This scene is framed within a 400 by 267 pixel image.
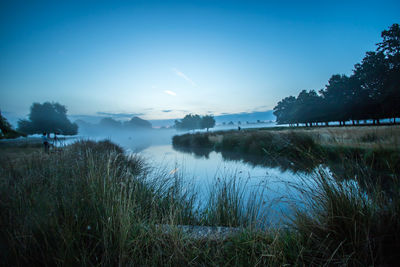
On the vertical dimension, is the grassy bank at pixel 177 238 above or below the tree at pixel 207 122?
below

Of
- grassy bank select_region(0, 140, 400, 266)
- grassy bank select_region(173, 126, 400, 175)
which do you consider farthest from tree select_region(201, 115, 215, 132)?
grassy bank select_region(0, 140, 400, 266)

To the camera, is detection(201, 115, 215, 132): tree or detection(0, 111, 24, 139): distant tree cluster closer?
detection(0, 111, 24, 139): distant tree cluster

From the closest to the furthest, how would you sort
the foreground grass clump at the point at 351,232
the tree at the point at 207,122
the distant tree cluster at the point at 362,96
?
the foreground grass clump at the point at 351,232 < the distant tree cluster at the point at 362,96 < the tree at the point at 207,122

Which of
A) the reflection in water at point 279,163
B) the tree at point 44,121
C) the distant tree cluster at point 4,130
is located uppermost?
the tree at point 44,121

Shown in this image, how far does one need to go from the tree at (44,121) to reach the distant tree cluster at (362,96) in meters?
44.8

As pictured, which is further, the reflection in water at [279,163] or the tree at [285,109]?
the tree at [285,109]

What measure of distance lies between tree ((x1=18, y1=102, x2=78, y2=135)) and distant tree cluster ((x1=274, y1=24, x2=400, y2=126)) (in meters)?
44.8

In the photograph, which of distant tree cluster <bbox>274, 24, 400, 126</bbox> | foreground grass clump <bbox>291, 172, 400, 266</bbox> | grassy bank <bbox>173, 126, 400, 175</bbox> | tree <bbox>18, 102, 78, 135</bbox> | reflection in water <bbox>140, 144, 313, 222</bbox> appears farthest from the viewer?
tree <bbox>18, 102, 78, 135</bbox>

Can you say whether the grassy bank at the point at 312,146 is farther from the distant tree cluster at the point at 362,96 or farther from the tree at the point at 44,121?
the tree at the point at 44,121

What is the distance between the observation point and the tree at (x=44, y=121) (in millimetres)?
29812

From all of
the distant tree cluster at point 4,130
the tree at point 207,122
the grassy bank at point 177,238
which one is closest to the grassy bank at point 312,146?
the grassy bank at point 177,238

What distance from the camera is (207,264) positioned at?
133 cm

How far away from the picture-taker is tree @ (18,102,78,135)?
1174 inches

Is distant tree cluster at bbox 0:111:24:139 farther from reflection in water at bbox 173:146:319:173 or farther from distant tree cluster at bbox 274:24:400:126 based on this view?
distant tree cluster at bbox 274:24:400:126
